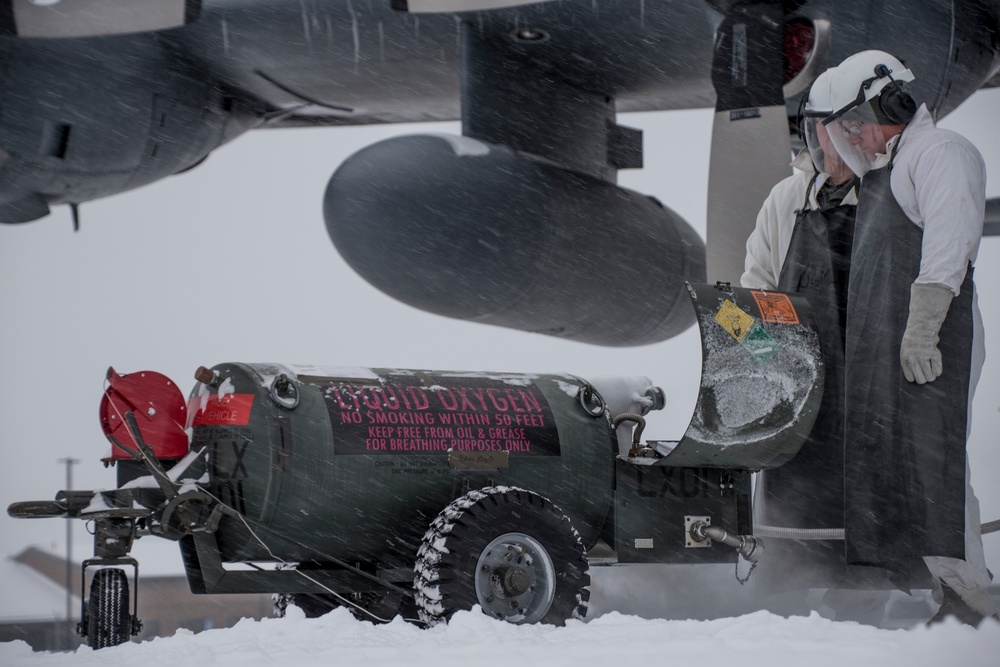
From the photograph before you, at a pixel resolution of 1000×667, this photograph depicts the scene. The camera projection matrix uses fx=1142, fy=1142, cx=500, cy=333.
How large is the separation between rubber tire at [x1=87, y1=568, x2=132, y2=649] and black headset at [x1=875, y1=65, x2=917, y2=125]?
305 cm

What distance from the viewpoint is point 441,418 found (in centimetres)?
430

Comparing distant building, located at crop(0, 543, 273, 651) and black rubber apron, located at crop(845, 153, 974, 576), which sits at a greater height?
black rubber apron, located at crop(845, 153, 974, 576)

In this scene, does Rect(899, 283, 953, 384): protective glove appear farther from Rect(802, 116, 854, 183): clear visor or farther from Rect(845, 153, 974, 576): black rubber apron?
Rect(802, 116, 854, 183): clear visor

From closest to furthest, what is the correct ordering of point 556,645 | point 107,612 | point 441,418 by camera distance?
point 556,645 < point 107,612 < point 441,418

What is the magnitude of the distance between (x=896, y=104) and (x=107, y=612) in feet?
10.4

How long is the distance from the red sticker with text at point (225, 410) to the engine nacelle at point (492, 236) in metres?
3.65

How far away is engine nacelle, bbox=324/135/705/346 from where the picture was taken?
301 inches

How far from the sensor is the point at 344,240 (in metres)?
7.99

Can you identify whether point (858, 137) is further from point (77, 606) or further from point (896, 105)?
point (77, 606)

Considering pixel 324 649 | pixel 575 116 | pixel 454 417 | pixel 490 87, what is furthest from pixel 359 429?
pixel 575 116

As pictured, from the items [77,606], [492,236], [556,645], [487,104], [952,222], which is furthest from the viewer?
[77,606]

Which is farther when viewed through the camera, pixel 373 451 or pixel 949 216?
pixel 373 451

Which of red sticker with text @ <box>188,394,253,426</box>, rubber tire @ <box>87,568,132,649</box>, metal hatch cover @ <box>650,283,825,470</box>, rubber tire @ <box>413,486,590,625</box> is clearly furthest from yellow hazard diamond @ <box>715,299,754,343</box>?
rubber tire @ <box>87,568,132,649</box>

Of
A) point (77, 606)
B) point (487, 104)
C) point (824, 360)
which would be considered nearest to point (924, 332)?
point (824, 360)
